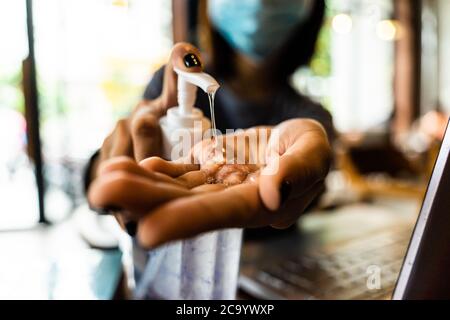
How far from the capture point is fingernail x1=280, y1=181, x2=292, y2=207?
0.92ft

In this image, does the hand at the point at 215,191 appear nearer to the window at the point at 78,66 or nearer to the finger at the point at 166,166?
the finger at the point at 166,166

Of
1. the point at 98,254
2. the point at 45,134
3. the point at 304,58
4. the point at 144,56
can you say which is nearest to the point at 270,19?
the point at 144,56

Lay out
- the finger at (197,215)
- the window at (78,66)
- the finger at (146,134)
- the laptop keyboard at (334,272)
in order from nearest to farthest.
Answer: the finger at (197,215), the finger at (146,134), the window at (78,66), the laptop keyboard at (334,272)

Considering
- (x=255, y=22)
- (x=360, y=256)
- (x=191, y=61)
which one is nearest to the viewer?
(x=191, y=61)

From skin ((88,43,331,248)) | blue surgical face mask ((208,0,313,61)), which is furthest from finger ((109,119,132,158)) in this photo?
blue surgical face mask ((208,0,313,61))

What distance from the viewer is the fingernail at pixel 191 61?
358 mm

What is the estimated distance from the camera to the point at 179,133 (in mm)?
371

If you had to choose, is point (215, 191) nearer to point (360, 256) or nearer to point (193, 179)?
point (193, 179)

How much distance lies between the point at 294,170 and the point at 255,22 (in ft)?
1.18

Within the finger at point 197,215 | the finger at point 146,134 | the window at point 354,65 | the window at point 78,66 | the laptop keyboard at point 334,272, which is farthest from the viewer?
the window at point 354,65

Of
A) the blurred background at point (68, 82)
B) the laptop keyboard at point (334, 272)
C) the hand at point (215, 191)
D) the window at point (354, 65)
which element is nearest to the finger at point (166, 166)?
the hand at point (215, 191)

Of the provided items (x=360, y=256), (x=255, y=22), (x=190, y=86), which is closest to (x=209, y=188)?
(x=190, y=86)

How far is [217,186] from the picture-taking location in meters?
0.29

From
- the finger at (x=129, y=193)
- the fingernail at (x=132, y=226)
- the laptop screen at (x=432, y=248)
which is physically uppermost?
the finger at (x=129, y=193)
